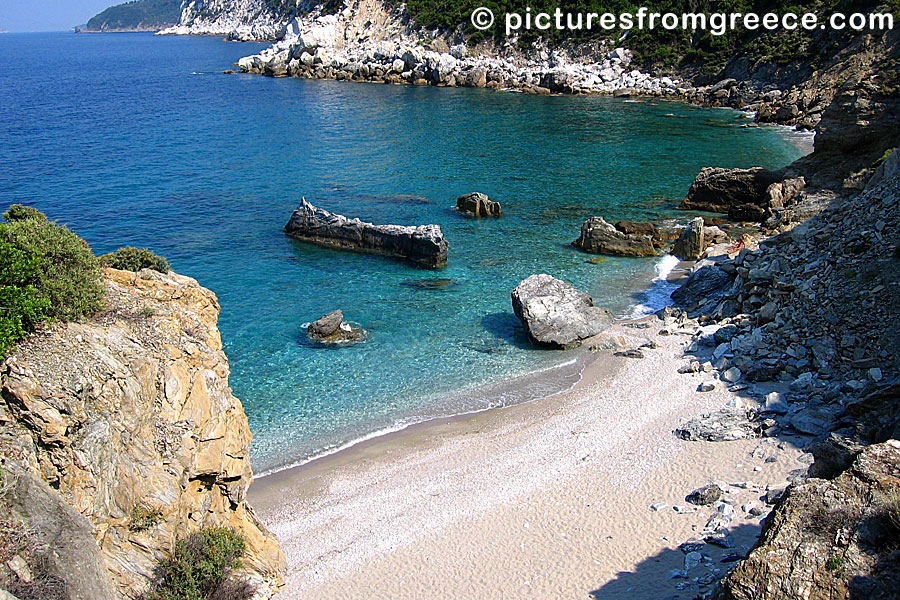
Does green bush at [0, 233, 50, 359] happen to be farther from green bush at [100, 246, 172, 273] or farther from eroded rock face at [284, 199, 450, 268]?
eroded rock face at [284, 199, 450, 268]

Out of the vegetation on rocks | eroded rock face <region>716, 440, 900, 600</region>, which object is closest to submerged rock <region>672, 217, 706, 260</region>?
eroded rock face <region>716, 440, 900, 600</region>

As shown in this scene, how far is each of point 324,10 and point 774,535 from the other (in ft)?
483

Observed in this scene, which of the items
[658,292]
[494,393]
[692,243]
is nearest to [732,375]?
[494,393]

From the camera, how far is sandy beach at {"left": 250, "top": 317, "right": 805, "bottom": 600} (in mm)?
14539

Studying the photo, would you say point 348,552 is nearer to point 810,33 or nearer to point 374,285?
point 374,285

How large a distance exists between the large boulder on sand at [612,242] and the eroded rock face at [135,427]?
25.3 meters

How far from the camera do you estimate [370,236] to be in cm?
3747

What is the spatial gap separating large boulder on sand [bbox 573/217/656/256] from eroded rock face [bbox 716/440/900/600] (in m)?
26.4

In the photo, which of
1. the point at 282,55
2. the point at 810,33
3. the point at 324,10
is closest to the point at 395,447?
the point at 810,33

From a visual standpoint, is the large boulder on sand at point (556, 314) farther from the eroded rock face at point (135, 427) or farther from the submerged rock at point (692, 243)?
the eroded rock face at point (135, 427)

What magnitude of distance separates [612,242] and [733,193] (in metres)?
11.5

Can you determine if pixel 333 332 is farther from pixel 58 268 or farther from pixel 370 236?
pixel 58 268

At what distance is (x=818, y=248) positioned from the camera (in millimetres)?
25141

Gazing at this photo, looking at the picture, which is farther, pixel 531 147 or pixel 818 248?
pixel 531 147
